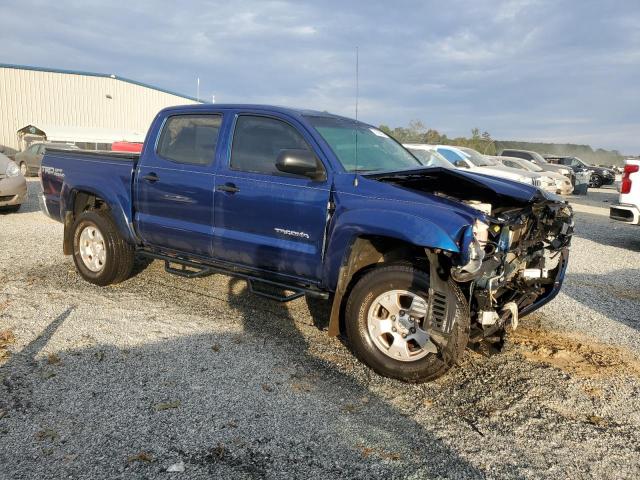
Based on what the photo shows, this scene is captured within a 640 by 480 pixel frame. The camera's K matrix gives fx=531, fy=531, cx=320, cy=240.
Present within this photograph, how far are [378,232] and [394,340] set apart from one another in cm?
81

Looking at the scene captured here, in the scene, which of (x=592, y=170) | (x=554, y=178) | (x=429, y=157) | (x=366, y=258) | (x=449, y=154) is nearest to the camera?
(x=366, y=258)

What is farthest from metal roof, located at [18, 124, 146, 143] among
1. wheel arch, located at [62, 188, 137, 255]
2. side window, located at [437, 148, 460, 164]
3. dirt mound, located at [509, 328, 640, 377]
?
dirt mound, located at [509, 328, 640, 377]

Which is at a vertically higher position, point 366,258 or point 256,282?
point 366,258

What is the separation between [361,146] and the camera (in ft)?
15.9

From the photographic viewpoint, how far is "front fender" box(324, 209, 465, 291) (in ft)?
11.6

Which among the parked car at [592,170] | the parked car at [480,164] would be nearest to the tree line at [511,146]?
the parked car at [592,170]

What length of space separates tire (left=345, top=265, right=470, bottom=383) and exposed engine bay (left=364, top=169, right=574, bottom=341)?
0.54 ft

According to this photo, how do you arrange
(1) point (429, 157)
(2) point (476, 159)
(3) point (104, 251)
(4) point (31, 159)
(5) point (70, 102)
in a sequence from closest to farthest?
1. (3) point (104, 251)
2. (1) point (429, 157)
3. (2) point (476, 159)
4. (4) point (31, 159)
5. (5) point (70, 102)

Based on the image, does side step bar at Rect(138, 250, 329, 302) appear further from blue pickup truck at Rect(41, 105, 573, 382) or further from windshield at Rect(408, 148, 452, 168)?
windshield at Rect(408, 148, 452, 168)

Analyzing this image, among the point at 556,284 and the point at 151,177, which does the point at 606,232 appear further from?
the point at 151,177

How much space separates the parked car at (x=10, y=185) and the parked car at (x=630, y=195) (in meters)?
11.8

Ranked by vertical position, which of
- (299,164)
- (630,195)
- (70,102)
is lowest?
(630,195)

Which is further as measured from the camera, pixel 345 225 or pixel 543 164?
pixel 543 164

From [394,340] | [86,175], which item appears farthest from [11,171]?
[394,340]
